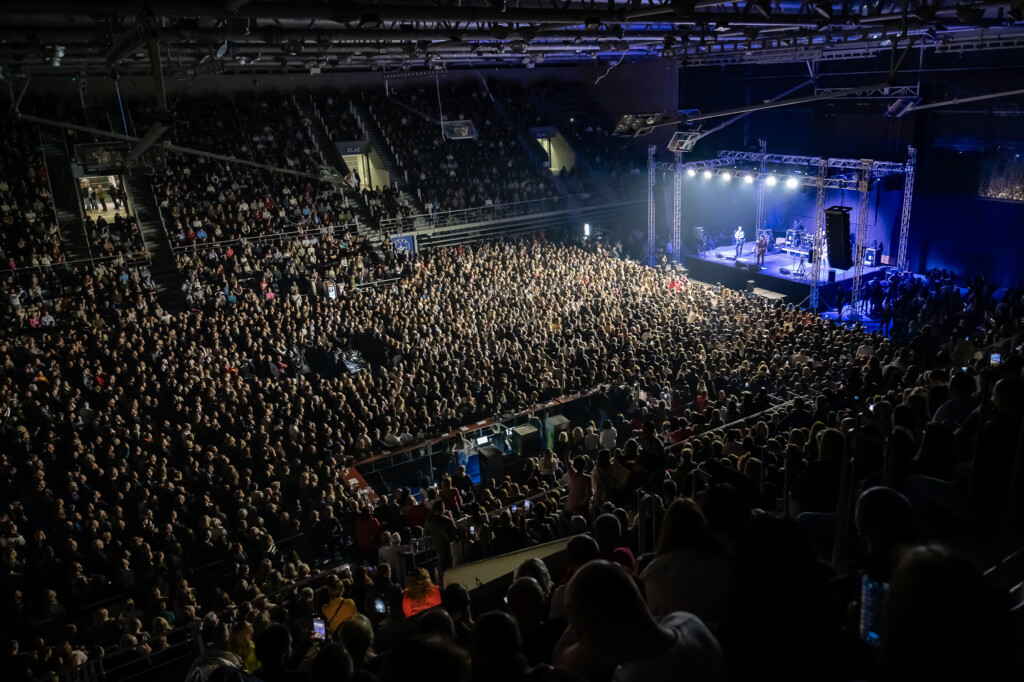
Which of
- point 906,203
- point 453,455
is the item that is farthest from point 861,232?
point 453,455

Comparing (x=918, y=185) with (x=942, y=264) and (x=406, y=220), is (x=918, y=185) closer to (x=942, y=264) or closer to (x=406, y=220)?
(x=942, y=264)

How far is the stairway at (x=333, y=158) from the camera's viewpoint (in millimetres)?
22441

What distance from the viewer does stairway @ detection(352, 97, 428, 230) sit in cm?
2361

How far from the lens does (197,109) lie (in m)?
22.8

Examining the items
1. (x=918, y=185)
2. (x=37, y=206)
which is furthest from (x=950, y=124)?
(x=37, y=206)

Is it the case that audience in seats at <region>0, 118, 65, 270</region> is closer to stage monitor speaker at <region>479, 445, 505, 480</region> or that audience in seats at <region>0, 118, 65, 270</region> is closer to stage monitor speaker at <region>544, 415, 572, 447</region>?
stage monitor speaker at <region>479, 445, 505, 480</region>

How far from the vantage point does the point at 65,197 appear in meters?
19.8

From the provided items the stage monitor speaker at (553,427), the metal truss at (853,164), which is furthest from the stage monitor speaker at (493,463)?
the metal truss at (853,164)

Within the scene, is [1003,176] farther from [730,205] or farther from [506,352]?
[506,352]

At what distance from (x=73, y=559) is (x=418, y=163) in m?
18.9

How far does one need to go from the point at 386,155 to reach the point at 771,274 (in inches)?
541

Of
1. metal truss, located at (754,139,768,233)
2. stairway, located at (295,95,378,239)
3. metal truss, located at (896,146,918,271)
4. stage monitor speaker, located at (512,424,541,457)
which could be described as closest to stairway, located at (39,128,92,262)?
stairway, located at (295,95,378,239)

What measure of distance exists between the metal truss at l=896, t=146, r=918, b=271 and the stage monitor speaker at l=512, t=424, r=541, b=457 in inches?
509

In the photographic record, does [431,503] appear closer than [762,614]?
No
